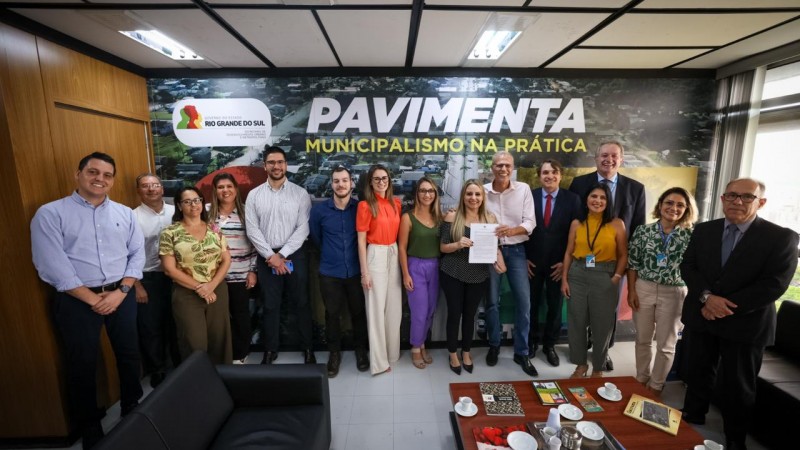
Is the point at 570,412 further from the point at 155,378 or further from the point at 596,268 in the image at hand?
the point at 155,378

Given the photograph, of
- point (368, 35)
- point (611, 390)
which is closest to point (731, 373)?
point (611, 390)

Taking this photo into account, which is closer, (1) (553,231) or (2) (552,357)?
(1) (553,231)

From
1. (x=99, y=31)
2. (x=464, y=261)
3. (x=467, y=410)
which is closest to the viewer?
(x=467, y=410)

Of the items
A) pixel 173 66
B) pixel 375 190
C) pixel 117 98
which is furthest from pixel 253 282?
pixel 173 66

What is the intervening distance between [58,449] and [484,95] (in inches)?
182

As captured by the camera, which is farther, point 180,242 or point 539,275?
point 539,275

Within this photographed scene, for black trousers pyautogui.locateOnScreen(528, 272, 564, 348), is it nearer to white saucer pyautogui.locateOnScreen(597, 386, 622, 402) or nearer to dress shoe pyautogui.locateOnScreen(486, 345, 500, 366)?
dress shoe pyautogui.locateOnScreen(486, 345, 500, 366)

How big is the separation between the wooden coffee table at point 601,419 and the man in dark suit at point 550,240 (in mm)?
1059

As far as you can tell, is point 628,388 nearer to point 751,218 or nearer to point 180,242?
point 751,218

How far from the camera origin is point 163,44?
2820mm

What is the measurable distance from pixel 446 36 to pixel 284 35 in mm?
1252

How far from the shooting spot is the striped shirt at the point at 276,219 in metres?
3.07

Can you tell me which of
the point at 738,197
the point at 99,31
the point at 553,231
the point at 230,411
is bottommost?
the point at 230,411

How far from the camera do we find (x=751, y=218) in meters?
2.18
